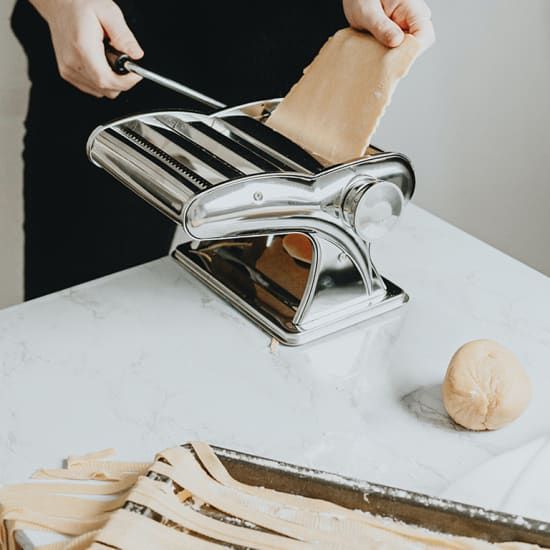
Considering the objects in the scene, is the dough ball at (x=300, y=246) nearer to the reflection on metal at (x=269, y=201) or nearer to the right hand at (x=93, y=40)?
the reflection on metal at (x=269, y=201)

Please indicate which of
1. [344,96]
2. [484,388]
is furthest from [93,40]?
[484,388]

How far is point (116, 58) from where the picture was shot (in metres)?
1.09

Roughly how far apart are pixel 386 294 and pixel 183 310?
0.25m

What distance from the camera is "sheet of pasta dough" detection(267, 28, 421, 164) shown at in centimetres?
98

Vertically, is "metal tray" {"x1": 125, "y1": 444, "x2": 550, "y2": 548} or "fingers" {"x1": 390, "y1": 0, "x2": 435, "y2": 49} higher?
"fingers" {"x1": 390, "y1": 0, "x2": 435, "y2": 49}

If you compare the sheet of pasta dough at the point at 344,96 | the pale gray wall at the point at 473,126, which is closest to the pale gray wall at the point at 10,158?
the pale gray wall at the point at 473,126

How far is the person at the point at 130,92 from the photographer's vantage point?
1399 mm

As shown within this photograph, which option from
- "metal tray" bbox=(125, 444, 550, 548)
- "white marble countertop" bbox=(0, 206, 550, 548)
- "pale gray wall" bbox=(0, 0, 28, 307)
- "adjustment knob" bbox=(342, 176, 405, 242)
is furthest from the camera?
"pale gray wall" bbox=(0, 0, 28, 307)

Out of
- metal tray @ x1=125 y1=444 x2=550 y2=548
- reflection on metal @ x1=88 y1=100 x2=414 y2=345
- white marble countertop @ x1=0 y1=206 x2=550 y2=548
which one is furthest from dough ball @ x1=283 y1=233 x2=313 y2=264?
metal tray @ x1=125 y1=444 x2=550 y2=548

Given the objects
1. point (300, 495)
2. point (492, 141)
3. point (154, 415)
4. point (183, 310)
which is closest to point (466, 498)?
point (300, 495)

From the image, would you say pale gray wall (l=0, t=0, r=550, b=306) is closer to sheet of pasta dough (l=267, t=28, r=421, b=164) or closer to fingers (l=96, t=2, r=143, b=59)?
fingers (l=96, t=2, r=143, b=59)

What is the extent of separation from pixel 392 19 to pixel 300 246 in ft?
0.98

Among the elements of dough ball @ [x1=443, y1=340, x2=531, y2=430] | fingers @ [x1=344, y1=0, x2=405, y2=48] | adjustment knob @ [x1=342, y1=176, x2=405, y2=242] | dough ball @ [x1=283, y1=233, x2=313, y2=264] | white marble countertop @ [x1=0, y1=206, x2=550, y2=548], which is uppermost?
fingers @ [x1=344, y1=0, x2=405, y2=48]

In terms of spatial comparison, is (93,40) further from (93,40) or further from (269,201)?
(269,201)
